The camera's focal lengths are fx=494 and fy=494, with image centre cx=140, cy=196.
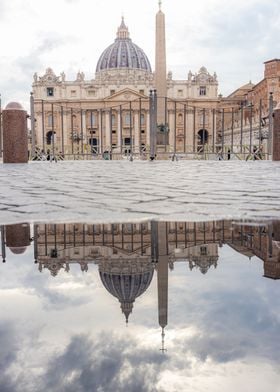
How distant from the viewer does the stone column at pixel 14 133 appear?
40.2 feet

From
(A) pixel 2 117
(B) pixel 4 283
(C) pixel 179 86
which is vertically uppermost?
(C) pixel 179 86

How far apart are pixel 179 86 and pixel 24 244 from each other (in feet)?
220

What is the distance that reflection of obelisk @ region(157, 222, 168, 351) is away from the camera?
1209 millimetres

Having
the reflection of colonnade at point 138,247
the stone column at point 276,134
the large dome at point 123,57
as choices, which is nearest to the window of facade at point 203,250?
the reflection of colonnade at point 138,247

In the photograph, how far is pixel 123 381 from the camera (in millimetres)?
858

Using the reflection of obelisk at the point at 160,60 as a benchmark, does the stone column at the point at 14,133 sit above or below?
below

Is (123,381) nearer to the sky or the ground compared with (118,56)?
nearer to the ground

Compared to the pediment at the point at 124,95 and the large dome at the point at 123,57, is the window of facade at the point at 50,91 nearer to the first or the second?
the pediment at the point at 124,95

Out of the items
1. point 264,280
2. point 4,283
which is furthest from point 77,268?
point 264,280

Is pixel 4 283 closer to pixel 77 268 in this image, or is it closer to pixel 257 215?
pixel 77 268

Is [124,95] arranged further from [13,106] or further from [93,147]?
[13,106]

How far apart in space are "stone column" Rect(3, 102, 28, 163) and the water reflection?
33.2 feet

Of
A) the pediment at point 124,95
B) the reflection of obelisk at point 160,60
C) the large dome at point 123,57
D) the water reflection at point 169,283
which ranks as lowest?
the water reflection at point 169,283

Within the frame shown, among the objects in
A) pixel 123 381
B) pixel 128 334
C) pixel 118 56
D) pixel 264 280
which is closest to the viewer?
pixel 123 381
